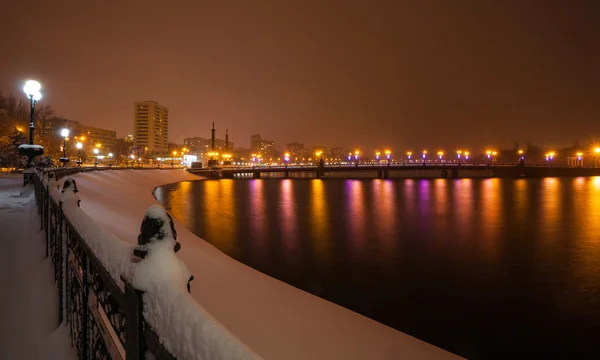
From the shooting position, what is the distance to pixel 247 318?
862 centimetres

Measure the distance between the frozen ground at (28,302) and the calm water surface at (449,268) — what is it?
24.6ft

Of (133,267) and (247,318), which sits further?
(247,318)

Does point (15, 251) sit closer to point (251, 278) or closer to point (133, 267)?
point (251, 278)

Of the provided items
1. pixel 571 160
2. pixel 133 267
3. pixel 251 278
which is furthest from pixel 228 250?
pixel 571 160

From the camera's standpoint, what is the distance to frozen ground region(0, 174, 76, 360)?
5.00 metres

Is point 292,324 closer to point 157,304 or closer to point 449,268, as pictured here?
point 157,304

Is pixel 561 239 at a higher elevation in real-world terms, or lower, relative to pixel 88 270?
lower

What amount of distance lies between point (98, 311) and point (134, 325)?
1732mm

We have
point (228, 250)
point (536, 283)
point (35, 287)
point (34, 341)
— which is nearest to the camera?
point (34, 341)

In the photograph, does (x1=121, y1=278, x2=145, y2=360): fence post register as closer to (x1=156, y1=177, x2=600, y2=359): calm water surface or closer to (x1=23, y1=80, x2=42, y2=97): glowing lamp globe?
(x1=156, y1=177, x2=600, y2=359): calm water surface

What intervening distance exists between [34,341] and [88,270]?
234 centimetres

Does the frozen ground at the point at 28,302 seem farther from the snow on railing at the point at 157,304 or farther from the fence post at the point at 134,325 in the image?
the fence post at the point at 134,325

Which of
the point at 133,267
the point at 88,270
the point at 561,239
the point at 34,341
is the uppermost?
the point at 133,267

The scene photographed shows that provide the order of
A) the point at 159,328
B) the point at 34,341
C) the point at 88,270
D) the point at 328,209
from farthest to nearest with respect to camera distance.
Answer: the point at 328,209
the point at 34,341
the point at 88,270
the point at 159,328
